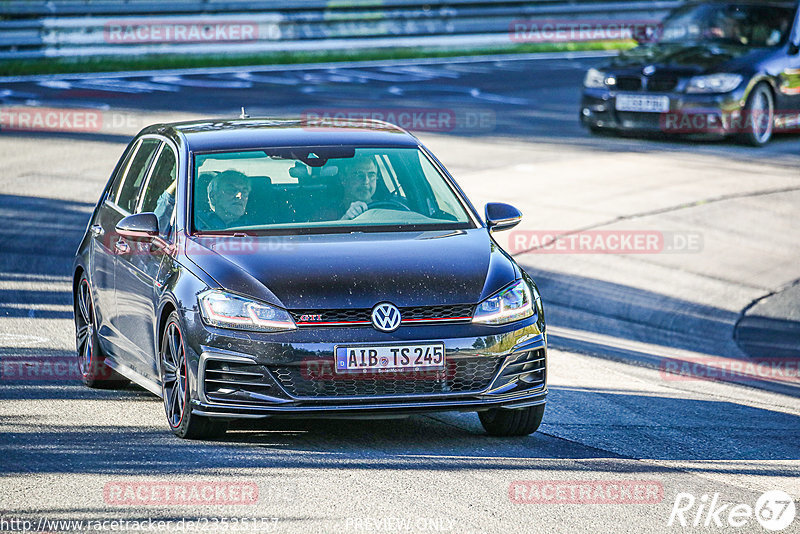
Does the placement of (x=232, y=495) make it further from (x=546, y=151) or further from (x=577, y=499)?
(x=546, y=151)

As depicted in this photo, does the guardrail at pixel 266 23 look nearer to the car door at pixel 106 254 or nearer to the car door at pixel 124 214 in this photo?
the car door at pixel 106 254

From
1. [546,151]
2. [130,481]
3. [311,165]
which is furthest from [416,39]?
[130,481]

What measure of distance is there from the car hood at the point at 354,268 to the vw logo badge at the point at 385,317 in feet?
0.11

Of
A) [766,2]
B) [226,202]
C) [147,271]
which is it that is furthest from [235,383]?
[766,2]

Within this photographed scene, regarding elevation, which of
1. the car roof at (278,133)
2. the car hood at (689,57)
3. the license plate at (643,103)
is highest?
the car roof at (278,133)

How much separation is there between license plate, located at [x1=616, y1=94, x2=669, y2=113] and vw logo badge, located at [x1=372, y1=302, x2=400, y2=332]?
463 inches

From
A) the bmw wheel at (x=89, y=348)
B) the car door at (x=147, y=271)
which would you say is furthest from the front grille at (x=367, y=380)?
the bmw wheel at (x=89, y=348)

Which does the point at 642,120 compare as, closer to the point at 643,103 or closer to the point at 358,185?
the point at 643,103

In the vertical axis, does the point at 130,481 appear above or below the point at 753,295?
above

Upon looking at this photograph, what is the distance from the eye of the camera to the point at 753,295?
1280 cm

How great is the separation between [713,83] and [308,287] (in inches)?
468

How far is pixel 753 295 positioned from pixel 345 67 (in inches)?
612

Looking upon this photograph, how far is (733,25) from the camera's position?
18922 millimetres

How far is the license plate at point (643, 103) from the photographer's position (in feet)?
57.9
